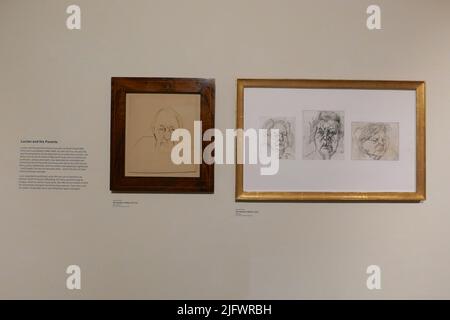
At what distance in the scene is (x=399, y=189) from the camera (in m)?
1.85

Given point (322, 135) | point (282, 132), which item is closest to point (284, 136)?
point (282, 132)

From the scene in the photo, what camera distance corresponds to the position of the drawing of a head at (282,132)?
184 centimetres

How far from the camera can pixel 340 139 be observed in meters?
1.84

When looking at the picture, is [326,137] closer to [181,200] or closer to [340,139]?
[340,139]

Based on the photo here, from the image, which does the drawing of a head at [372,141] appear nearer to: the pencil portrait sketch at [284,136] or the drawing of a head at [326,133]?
the drawing of a head at [326,133]

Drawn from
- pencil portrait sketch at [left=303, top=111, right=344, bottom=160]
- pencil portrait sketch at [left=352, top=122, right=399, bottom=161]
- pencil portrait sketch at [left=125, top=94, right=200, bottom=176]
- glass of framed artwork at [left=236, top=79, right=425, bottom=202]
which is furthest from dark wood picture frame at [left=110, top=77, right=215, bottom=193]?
pencil portrait sketch at [left=352, top=122, right=399, bottom=161]

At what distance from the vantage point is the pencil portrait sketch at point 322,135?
1.84m

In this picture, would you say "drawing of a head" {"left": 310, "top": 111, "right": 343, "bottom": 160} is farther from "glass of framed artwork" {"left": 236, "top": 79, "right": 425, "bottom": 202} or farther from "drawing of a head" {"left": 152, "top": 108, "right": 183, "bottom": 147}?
"drawing of a head" {"left": 152, "top": 108, "right": 183, "bottom": 147}

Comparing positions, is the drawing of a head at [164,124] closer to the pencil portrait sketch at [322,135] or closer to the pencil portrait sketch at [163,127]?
the pencil portrait sketch at [163,127]

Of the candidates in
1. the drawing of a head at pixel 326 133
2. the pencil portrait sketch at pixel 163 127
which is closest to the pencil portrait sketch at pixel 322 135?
the drawing of a head at pixel 326 133

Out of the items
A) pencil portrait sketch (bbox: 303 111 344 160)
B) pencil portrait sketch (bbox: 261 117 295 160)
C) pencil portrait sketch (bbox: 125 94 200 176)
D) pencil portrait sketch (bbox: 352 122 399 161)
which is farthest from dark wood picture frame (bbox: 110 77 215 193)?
pencil portrait sketch (bbox: 352 122 399 161)

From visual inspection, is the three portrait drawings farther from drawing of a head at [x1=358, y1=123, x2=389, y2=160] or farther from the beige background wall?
the beige background wall

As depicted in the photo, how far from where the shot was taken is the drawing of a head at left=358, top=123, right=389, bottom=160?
1.84 metres
